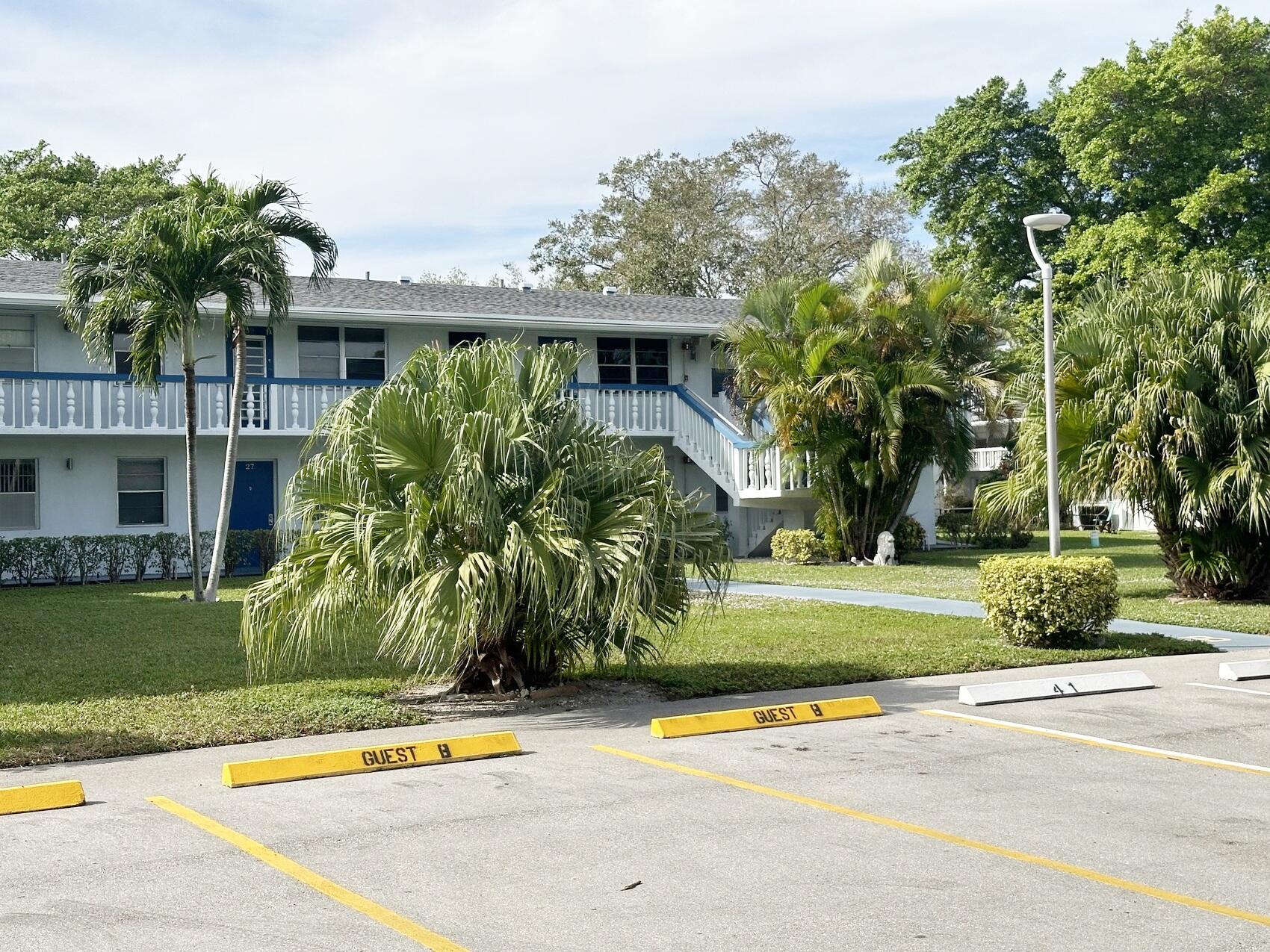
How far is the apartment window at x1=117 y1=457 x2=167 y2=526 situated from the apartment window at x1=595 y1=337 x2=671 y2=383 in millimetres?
9662

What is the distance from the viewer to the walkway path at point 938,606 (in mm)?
15195

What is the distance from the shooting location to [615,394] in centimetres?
2948

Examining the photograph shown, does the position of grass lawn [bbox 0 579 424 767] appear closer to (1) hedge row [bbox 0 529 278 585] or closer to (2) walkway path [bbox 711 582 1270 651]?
(2) walkway path [bbox 711 582 1270 651]

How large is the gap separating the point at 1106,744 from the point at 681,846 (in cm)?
407

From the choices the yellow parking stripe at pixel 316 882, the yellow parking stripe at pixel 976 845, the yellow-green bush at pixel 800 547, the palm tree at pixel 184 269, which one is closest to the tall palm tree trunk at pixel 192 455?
the palm tree at pixel 184 269

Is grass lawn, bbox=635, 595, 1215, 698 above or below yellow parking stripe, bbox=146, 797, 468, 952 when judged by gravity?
above

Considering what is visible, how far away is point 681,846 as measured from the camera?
6855 mm

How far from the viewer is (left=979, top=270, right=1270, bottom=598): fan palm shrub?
56.9 ft

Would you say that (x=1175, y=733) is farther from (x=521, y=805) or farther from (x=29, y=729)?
(x=29, y=729)

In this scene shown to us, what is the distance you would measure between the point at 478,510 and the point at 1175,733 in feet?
17.3

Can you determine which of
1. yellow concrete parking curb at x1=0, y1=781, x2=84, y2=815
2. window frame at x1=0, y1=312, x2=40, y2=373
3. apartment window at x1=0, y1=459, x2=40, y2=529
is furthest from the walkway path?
window frame at x1=0, y1=312, x2=40, y2=373

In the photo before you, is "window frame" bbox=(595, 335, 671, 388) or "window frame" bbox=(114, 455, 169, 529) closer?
"window frame" bbox=(114, 455, 169, 529)

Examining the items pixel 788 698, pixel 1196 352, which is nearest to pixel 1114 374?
pixel 1196 352

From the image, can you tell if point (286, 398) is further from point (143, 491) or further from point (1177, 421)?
point (1177, 421)
